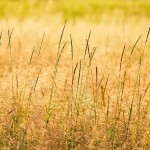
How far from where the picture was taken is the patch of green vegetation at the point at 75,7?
13055 millimetres

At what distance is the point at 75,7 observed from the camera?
14562 mm

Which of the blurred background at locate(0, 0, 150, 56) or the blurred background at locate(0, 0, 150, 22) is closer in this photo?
the blurred background at locate(0, 0, 150, 56)

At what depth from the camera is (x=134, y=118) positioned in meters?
3.24

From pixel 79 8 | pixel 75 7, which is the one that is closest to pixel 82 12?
pixel 79 8

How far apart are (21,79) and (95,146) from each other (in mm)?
794

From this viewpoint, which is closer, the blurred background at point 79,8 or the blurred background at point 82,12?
the blurred background at point 82,12

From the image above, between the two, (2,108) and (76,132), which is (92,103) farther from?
(2,108)

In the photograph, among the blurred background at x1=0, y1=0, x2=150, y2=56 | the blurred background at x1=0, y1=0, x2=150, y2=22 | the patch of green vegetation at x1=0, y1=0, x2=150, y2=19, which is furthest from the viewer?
the patch of green vegetation at x1=0, y1=0, x2=150, y2=19

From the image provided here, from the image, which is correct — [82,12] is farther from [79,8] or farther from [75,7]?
[75,7]

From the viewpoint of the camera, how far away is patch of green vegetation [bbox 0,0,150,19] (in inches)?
514

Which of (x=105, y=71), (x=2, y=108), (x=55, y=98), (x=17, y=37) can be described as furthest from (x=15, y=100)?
(x=17, y=37)

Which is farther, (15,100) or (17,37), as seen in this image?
(17,37)

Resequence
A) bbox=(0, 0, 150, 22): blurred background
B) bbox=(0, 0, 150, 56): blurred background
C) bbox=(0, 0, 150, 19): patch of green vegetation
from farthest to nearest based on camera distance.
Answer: bbox=(0, 0, 150, 19): patch of green vegetation
bbox=(0, 0, 150, 22): blurred background
bbox=(0, 0, 150, 56): blurred background

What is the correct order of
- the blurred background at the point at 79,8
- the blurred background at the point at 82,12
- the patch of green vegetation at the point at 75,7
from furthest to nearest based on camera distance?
the patch of green vegetation at the point at 75,7 < the blurred background at the point at 79,8 < the blurred background at the point at 82,12
